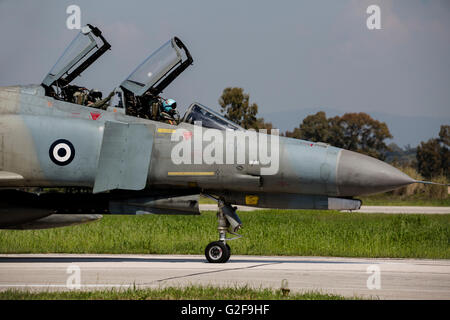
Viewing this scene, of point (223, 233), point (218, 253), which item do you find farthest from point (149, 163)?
point (218, 253)

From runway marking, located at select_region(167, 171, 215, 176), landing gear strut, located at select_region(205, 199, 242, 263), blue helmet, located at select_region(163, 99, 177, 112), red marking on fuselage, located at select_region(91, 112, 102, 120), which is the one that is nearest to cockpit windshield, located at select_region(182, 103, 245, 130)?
blue helmet, located at select_region(163, 99, 177, 112)

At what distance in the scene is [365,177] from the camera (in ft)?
34.5

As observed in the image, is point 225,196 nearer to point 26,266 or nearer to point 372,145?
point 26,266

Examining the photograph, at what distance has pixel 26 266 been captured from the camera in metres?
10.8

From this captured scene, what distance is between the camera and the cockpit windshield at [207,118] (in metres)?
11.4

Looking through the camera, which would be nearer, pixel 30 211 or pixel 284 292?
pixel 284 292

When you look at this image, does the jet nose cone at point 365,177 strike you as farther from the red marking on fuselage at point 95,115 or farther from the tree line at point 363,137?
the tree line at point 363,137

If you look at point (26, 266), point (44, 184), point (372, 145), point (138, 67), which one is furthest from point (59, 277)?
point (372, 145)

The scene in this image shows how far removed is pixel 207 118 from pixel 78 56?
2944 mm

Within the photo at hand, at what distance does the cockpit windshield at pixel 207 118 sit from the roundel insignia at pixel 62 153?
6.71ft

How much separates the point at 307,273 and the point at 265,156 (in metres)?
2.05

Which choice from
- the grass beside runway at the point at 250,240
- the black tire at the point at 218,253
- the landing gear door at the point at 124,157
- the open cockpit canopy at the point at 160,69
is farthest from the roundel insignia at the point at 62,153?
the grass beside runway at the point at 250,240

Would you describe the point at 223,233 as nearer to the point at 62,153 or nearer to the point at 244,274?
the point at 244,274

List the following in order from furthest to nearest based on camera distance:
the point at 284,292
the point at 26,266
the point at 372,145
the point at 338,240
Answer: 1. the point at 372,145
2. the point at 338,240
3. the point at 26,266
4. the point at 284,292
